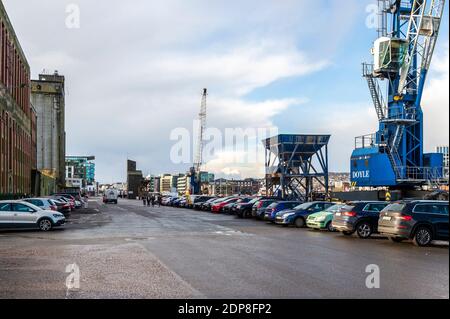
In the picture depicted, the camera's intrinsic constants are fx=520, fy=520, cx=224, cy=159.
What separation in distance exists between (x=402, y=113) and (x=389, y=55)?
3.87 meters

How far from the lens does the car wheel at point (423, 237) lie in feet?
54.0

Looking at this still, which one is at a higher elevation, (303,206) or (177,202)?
(303,206)

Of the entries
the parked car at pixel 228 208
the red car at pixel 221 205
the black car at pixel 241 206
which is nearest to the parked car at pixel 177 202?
the red car at pixel 221 205

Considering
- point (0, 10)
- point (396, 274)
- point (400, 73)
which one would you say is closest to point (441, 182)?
point (400, 73)

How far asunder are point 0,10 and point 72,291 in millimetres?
46704

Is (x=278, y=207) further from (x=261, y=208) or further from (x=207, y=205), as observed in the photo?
(x=207, y=205)

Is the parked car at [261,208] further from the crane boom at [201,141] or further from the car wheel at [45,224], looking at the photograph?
the crane boom at [201,141]

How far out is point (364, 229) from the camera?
19797 millimetres

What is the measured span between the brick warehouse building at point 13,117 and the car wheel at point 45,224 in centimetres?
2104

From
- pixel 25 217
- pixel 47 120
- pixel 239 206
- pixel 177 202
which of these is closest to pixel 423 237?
pixel 25 217

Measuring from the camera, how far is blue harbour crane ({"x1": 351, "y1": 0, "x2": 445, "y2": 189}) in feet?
100

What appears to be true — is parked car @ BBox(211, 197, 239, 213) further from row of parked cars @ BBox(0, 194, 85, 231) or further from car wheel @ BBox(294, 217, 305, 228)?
row of parked cars @ BBox(0, 194, 85, 231)

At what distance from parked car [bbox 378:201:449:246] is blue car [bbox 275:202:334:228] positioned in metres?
9.46
